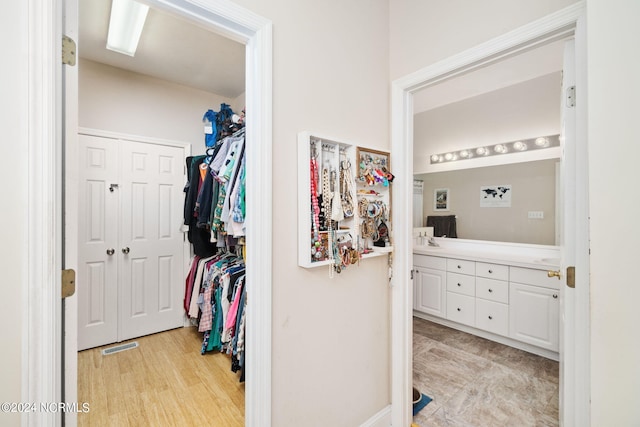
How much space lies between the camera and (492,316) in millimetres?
2727

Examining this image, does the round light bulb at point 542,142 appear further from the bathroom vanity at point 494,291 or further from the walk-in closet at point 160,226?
the walk-in closet at point 160,226

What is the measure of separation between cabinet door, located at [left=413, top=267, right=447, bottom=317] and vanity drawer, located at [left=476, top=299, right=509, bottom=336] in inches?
14.6

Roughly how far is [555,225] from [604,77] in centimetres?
254

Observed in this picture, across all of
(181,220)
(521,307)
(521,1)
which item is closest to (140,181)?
(181,220)

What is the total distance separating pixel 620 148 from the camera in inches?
28.1

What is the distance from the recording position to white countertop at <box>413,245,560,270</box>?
8.02 feet

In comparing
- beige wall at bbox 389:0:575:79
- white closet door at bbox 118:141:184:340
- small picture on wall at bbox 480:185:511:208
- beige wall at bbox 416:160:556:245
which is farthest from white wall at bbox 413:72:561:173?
white closet door at bbox 118:141:184:340

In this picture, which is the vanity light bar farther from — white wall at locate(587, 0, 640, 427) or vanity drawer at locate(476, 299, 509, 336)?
white wall at locate(587, 0, 640, 427)

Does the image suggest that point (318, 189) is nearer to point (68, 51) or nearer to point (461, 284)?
point (68, 51)

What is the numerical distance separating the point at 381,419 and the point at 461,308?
1.76 m

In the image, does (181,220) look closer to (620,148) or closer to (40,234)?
(40,234)

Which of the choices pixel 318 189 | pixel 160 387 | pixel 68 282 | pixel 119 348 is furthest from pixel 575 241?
pixel 119 348

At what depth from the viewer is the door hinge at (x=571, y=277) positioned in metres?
1.09

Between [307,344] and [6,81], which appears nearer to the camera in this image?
[6,81]
